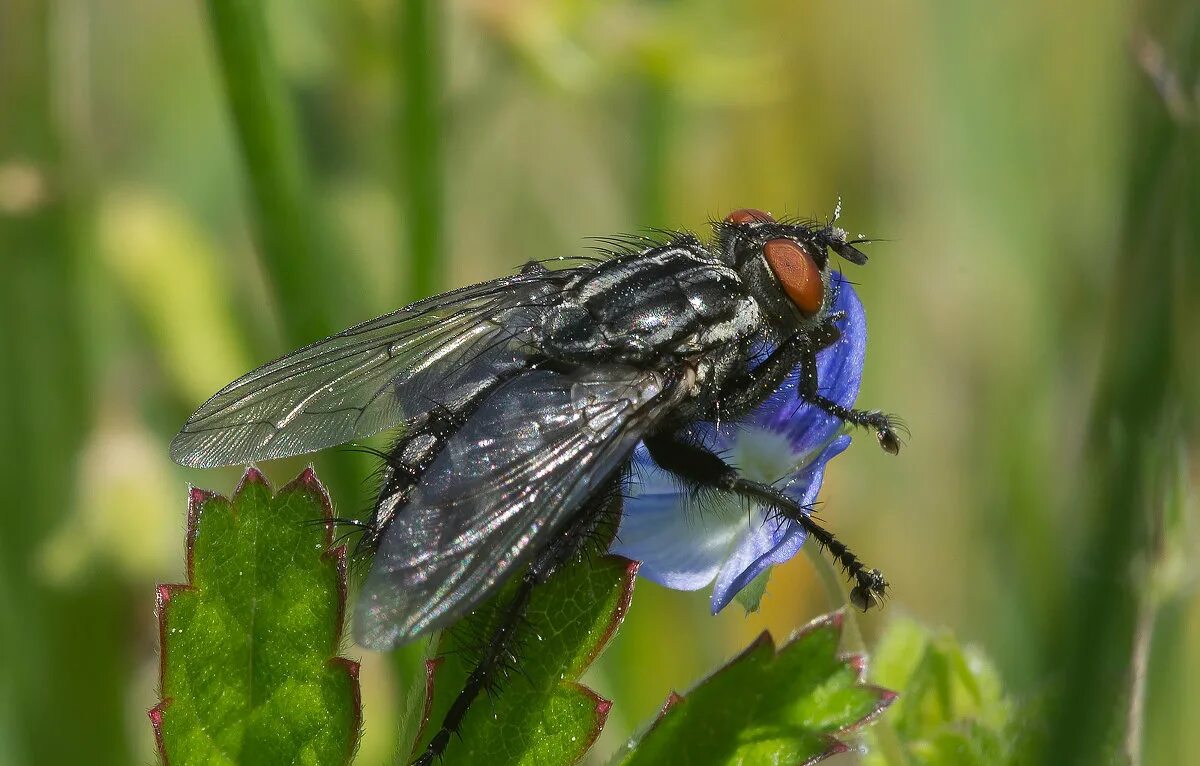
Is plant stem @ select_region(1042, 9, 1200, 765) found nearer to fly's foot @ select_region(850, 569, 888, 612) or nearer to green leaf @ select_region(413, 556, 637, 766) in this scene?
fly's foot @ select_region(850, 569, 888, 612)

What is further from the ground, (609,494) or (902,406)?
(609,494)

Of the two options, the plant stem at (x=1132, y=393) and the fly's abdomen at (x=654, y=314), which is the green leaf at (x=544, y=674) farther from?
the plant stem at (x=1132, y=393)

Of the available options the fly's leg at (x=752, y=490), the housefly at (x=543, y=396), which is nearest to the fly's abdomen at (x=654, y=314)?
the housefly at (x=543, y=396)

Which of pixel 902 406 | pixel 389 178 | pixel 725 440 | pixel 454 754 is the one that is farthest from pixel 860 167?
pixel 454 754

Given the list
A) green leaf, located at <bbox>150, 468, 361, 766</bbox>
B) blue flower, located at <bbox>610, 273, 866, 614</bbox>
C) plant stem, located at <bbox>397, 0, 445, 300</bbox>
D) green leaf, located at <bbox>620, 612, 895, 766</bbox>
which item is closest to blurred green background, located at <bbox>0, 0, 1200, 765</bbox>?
plant stem, located at <bbox>397, 0, 445, 300</bbox>

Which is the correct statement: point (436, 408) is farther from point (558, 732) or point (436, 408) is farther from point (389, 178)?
point (389, 178)

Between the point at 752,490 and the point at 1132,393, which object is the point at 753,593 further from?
the point at 1132,393

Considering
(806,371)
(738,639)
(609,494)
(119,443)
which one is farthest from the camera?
Result: (738,639)

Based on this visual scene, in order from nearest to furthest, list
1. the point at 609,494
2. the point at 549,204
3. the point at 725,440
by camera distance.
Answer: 1. the point at 609,494
2. the point at 725,440
3. the point at 549,204
